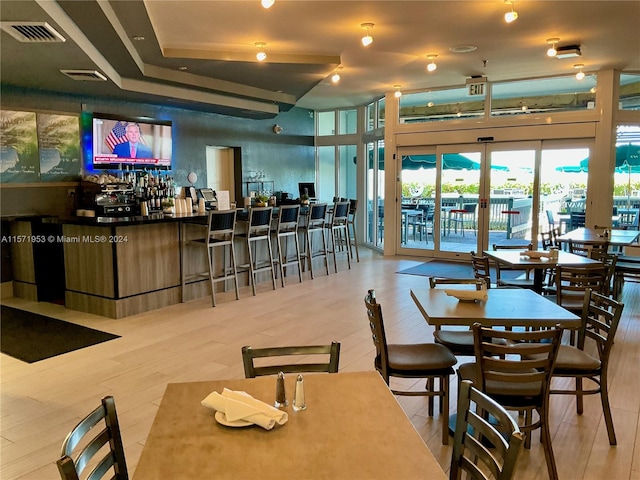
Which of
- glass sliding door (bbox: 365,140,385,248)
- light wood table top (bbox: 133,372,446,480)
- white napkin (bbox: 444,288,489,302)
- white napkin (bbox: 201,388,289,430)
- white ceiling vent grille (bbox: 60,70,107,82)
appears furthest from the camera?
glass sliding door (bbox: 365,140,385,248)

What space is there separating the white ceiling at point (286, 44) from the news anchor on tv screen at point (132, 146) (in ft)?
1.67

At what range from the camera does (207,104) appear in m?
8.06

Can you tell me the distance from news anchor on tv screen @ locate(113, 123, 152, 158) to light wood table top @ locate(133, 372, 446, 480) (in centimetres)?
659

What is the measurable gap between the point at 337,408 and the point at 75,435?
836 millimetres

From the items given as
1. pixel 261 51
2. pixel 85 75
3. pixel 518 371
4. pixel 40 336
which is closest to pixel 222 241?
pixel 40 336

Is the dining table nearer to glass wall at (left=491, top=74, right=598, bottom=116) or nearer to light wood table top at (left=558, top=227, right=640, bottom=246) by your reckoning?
light wood table top at (left=558, top=227, right=640, bottom=246)

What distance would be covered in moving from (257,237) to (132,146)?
2.73m

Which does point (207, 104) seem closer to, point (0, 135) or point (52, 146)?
point (52, 146)

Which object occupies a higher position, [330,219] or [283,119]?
[283,119]

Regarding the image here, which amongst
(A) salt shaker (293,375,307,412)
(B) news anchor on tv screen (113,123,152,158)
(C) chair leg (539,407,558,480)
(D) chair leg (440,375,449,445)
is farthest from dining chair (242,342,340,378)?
(B) news anchor on tv screen (113,123,152,158)

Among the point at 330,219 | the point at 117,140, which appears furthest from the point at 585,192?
the point at 117,140

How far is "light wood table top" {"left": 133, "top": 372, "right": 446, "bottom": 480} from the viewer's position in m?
1.34

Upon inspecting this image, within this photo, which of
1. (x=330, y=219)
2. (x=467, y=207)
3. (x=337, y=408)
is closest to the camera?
(x=337, y=408)

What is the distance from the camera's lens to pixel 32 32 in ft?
13.6
